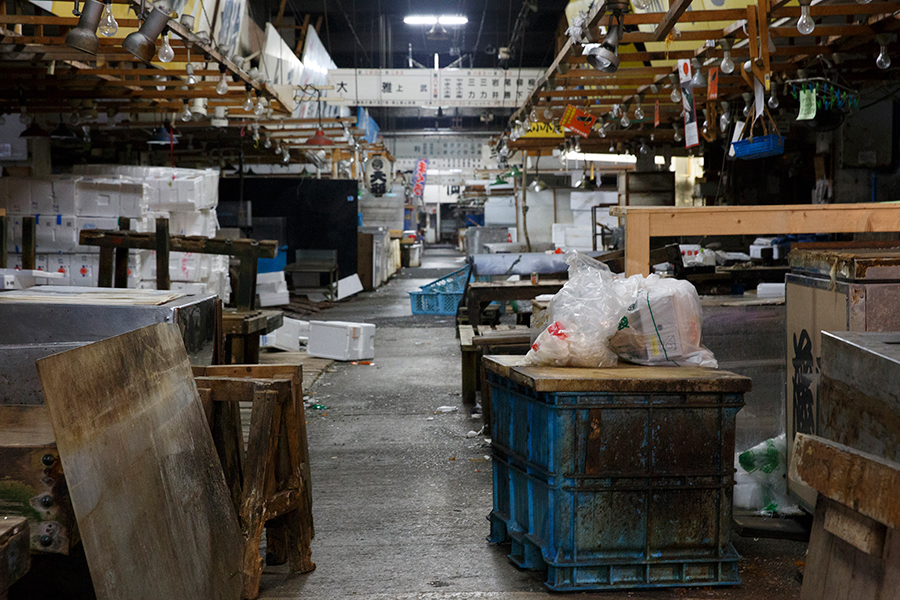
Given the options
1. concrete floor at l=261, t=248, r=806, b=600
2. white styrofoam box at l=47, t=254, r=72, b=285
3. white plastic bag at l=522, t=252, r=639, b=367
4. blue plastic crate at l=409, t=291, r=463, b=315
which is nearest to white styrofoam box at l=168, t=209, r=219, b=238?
white styrofoam box at l=47, t=254, r=72, b=285

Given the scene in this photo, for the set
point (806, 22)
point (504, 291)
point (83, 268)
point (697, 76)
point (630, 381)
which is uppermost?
point (697, 76)

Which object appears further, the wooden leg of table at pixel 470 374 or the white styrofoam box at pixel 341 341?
the white styrofoam box at pixel 341 341

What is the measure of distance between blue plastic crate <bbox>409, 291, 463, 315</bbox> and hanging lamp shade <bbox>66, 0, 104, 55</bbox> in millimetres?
9983

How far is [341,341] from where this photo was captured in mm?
10484

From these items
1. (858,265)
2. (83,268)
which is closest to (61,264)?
(83,268)

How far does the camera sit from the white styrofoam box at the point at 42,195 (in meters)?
10.1

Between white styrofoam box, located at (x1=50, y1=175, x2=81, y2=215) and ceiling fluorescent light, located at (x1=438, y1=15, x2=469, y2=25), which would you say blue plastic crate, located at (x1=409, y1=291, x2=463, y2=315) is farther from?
white styrofoam box, located at (x1=50, y1=175, x2=81, y2=215)

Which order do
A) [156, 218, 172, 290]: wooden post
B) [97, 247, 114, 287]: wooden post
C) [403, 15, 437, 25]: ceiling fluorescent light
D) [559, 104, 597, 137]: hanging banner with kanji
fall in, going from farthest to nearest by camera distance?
[403, 15, 437, 25]: ceiling fluorescent light → [559, 104, 597, 137]: hanging banner with kanji → [97, 247, 114, 287]: wooden post → [156, 218, 172, 290]: wooden post

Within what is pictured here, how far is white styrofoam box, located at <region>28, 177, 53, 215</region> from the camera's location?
10.1m

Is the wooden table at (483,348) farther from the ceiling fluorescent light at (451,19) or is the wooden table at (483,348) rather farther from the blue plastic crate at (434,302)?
the ceiling fluorescent light at (451,19)

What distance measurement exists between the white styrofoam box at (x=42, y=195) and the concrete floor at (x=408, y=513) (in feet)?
14.4

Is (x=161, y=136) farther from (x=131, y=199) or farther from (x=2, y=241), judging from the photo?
(x=2, y=241)

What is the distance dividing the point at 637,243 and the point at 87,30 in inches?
161

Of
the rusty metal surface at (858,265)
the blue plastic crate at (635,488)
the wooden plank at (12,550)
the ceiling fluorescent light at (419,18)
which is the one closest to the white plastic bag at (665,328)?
the blue plastic crate at (635,488)
